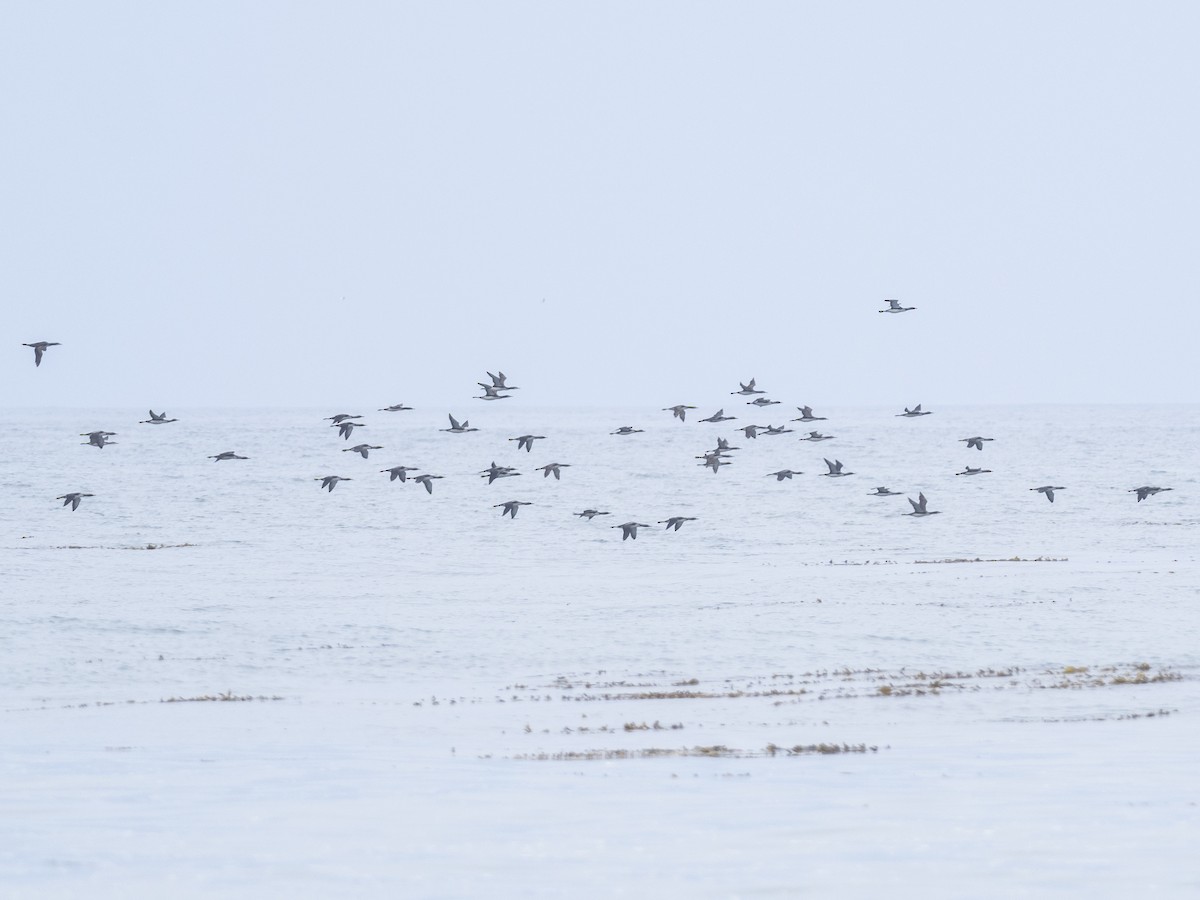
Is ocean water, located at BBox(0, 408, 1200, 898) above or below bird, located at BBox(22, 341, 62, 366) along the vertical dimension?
below

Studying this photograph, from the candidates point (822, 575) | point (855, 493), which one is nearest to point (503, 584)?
point (822, 575)

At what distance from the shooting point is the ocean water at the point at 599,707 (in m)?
14.6

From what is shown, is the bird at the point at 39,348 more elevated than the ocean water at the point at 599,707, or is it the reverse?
the bird at the point at 39,348

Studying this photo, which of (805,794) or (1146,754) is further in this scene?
(1146,754)

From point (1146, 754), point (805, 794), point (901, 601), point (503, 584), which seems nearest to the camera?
point (805, 794)

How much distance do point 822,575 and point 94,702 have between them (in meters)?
21.2

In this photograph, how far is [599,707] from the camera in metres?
24.0

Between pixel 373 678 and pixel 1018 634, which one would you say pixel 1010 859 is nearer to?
pixel 373 678

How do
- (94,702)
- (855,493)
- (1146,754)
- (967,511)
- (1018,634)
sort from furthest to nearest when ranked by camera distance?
(855,493) → (967,511) → (1018,634) → (94,702) → (1146,754)

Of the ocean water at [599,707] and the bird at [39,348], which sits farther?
the bird at [39,348]

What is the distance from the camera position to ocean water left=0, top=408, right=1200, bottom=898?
576 inches

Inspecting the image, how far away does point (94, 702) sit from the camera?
2511cm

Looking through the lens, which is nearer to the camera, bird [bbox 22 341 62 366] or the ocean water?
the ocean water

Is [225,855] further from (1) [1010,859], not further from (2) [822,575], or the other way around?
(2) [822,575]
